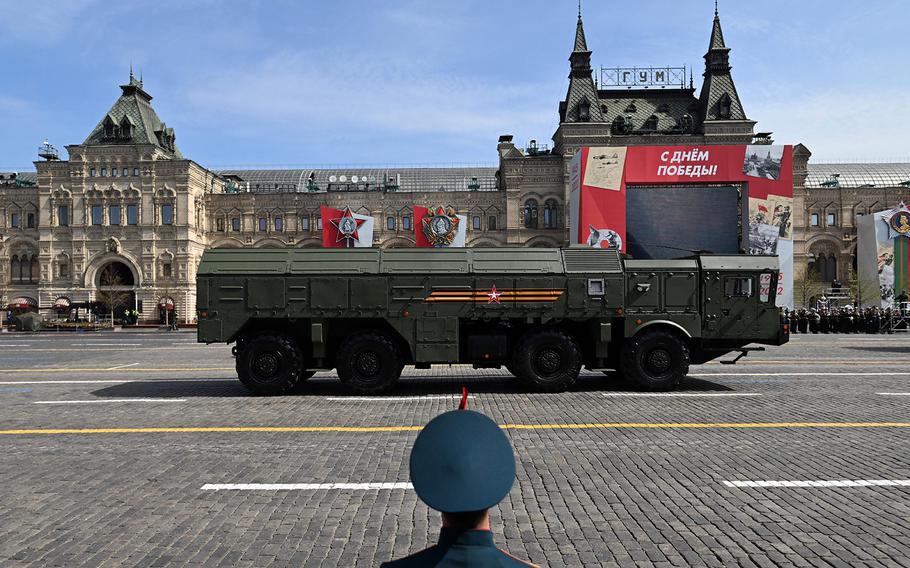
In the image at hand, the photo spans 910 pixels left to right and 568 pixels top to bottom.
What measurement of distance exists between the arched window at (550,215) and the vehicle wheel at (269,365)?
5762cm

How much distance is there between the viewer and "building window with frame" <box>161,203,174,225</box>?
227 ft

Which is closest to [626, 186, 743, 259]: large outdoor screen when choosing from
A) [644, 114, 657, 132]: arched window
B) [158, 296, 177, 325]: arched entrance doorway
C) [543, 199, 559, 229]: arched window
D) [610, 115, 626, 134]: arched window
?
[543, 199, 559, 229]: arched window

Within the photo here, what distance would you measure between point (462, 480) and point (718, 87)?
7719 cm

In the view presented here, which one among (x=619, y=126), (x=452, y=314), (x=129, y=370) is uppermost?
(x=619, y=126)

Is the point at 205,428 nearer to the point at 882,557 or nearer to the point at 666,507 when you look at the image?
the point at 666,507

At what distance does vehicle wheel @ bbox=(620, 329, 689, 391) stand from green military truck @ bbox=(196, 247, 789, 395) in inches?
0.9

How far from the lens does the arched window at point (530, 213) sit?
70125 millimetres

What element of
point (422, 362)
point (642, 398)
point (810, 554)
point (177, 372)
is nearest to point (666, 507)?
point (810, 554)

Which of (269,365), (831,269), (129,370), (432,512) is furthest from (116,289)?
(831,269)

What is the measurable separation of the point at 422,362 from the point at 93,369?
12.0m

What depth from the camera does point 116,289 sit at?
6788 cm

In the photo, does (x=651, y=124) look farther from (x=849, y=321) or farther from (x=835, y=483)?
(x=835, y=483)

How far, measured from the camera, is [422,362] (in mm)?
14148

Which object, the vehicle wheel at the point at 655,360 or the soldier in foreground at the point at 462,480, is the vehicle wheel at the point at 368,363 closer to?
the vehicle wheel at the point at 655,360
